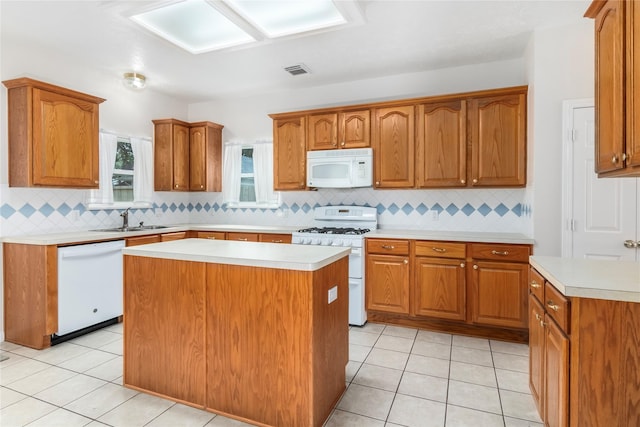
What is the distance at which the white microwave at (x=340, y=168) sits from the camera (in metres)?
3.89

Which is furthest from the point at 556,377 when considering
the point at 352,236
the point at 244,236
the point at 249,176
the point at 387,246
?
the point at 249,176

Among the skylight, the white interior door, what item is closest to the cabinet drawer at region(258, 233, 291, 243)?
the skylight

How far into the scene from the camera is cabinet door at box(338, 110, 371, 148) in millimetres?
3932

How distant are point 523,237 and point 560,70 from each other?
1491mm

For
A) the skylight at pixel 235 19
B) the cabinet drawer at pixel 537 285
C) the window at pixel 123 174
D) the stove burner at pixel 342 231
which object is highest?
the skylight at pixel 235 19

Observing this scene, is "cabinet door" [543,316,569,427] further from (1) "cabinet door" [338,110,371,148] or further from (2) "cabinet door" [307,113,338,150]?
(2) "cabinet door" [307,113,338,150]

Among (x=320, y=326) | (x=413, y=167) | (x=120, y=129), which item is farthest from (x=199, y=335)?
(x=120, y=129)

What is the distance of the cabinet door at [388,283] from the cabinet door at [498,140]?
113 centimetres

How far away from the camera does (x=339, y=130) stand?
13.3 feet

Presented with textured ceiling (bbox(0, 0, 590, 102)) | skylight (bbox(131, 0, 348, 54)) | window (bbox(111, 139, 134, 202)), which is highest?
textured ceiling (bbox(0, 0, 590, 102))

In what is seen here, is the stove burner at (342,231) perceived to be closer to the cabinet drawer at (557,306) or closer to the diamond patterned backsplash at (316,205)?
the diamond patterned backsplash at (316,205)

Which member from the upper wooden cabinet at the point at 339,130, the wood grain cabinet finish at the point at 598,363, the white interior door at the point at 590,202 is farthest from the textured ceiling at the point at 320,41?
the wood grain cabinet finish at the point at 598,363

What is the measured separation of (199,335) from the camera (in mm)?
2123

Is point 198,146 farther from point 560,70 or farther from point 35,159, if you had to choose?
point 560,70
